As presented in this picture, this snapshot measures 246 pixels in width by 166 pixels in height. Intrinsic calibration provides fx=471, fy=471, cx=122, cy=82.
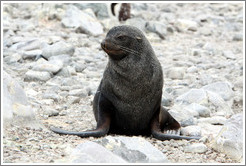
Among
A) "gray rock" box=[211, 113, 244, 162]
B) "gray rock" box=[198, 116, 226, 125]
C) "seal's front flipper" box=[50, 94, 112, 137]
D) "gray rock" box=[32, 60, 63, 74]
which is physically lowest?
"gray rock" box=[32, 60, 63, 74]

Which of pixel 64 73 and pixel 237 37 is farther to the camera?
pixel 237 37

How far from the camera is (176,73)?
8070 millimetres

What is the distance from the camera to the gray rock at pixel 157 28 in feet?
36.9

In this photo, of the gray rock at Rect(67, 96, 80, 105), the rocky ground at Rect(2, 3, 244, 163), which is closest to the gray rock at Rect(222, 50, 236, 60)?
the rocky ground at Rect(2, 3, 244, 163)

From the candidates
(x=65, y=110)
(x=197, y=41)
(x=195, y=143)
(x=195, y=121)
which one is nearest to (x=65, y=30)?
(x=197, y=41)

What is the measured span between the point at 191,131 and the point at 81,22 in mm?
5785

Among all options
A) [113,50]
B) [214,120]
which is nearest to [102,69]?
[214,120]

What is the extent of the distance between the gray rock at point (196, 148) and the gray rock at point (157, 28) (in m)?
6.98

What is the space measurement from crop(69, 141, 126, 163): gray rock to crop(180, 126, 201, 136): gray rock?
1.74 metres

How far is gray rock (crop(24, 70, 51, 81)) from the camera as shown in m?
7.09

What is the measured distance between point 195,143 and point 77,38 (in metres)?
5.69

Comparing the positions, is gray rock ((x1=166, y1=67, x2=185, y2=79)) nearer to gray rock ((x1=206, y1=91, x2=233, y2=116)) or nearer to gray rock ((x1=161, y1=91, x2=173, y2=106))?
gray rock ((x1=161, y1=91, x2=173, y2=106))

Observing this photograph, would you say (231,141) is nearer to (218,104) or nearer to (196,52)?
(218,104)

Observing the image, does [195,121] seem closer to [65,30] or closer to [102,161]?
[102,161]
